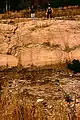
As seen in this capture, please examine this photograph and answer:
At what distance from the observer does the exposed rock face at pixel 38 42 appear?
78.4 feet

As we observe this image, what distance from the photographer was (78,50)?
23.6 m

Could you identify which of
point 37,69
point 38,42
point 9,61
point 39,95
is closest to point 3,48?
point 9,61

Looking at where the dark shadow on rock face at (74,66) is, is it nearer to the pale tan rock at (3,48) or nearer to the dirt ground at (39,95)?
the dirt ground at (39,95)

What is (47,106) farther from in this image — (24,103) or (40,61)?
(40,61)

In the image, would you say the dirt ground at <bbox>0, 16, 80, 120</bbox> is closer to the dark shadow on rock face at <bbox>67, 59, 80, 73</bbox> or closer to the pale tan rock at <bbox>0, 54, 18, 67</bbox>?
the pale tan rock at <bbox>0, 54, 18, 67</bbox>

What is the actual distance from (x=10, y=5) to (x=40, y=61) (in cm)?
1232

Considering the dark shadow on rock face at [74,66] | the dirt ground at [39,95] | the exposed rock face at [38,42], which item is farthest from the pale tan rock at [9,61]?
the dark shadow on rock face at [74,66]

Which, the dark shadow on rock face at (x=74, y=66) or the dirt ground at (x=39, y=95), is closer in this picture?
the dirt ground at (x=39, y=95)

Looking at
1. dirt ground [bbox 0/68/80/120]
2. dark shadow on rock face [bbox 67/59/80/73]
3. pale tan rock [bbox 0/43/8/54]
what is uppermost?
pale tan rock [bbox 0/43/8/54]

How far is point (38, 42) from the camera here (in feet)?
80.7

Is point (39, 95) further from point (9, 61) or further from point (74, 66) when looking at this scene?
point (9, 61)

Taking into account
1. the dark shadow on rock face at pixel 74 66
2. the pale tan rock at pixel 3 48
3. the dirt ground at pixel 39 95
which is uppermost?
the pale tan rock at pixel 3 48

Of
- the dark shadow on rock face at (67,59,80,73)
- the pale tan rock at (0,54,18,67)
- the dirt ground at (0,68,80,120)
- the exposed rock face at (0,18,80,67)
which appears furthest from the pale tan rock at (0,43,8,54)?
→ the dark shadow on rock face at (67,59,80,73)

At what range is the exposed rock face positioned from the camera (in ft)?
78.4
